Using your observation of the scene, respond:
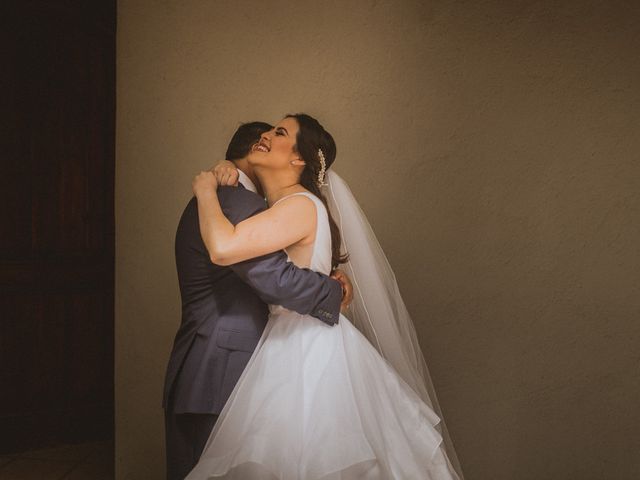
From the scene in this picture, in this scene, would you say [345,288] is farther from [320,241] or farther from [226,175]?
[226,175]

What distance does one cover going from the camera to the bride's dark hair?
1796 mm

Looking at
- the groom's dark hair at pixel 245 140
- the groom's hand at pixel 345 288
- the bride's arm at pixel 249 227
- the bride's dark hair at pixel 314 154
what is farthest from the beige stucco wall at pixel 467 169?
the bride's arm at pixel 249 227

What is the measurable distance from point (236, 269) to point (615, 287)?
186cm

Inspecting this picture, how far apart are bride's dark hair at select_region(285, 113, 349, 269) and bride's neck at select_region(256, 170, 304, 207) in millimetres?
37

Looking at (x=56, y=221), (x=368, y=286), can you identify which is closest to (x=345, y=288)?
(x=368, y=286)

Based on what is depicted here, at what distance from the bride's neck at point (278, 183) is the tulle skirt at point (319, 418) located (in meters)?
0.42

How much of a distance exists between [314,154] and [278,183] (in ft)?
0.52

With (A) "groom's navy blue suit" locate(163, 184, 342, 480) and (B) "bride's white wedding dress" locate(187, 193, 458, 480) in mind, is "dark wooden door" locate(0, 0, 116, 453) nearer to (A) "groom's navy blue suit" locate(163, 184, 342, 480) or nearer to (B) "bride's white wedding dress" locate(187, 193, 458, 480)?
(A) "groom's navy blue suit" locate(163, 184, 342, 480)

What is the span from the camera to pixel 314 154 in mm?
1799

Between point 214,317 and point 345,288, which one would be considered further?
point 345,288

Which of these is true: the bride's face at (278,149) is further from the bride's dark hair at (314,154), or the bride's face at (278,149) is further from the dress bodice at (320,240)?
the dress bodice at (320,240)

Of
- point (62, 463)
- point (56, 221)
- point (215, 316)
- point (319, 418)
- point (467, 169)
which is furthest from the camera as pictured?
point (56, 221)

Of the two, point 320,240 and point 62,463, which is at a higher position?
point 320,240

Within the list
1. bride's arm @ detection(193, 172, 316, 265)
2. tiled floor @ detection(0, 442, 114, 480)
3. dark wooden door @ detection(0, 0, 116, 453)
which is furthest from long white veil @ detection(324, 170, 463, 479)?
dark wooden door @ detection(0, 0, 116, 453)
